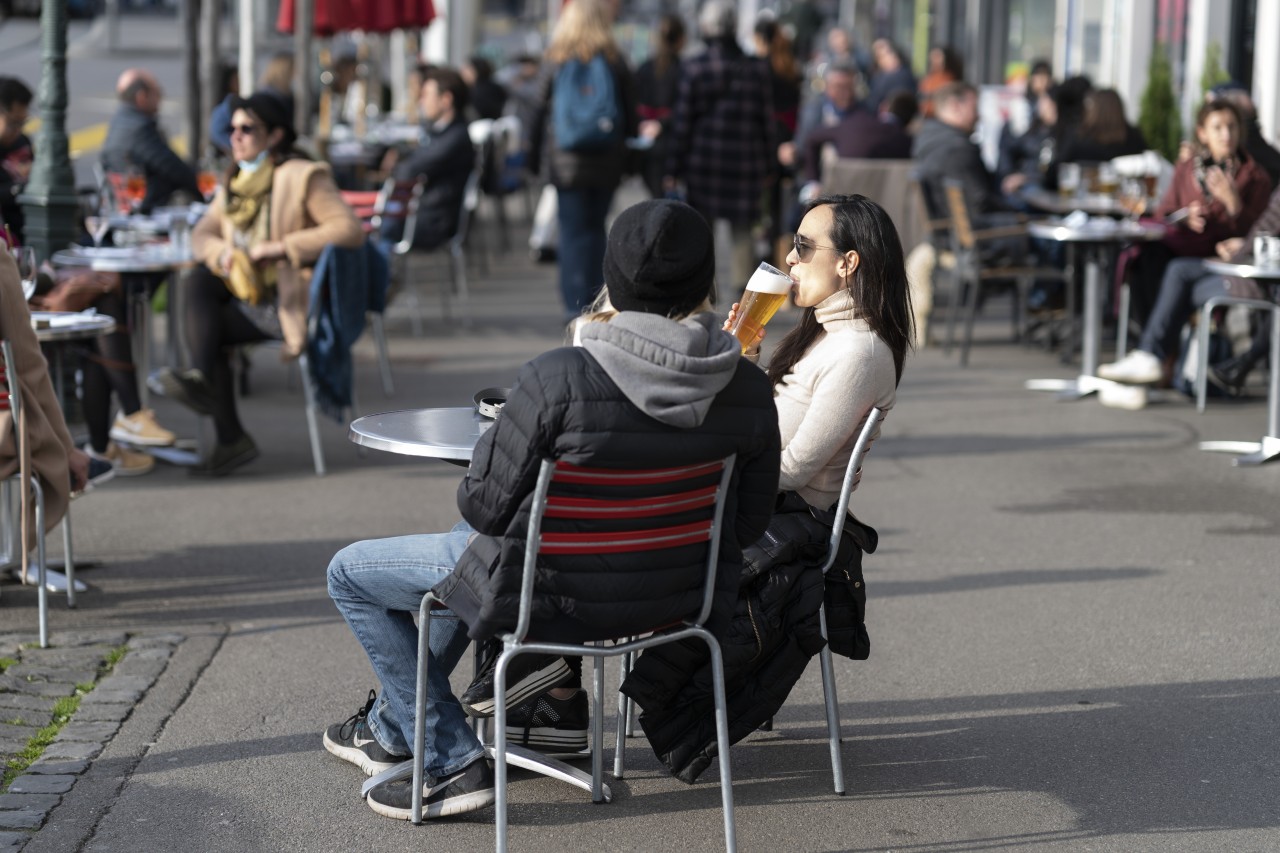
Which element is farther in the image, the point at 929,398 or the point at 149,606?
the point at 929,398

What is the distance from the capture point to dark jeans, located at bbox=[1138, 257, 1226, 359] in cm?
963

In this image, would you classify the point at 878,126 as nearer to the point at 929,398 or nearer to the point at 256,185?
the point at 929,398

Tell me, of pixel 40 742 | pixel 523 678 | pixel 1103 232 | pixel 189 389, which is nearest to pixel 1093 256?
pixel 1103 232

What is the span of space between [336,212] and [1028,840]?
4.89 m

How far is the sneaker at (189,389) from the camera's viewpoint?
7.70 meters

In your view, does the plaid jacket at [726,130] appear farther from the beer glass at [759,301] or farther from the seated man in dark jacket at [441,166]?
the beer glass at [759,301]

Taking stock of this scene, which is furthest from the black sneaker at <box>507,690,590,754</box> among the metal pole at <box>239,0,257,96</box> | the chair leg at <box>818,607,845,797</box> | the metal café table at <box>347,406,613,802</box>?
the metal pole at <box>239,0,257,96</box>

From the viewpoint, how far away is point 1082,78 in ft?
45.5

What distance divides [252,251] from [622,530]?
15.4 ft

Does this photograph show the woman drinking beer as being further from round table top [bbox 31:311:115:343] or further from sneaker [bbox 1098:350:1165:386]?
sneaker [bbox 1098:350:1165:386]

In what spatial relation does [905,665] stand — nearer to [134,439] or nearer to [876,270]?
[876,270]

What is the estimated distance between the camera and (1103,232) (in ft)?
31.6

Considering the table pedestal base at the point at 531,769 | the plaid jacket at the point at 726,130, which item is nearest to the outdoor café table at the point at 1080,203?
the plaid jacket at the point at 726,130

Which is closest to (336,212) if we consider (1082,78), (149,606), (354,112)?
(149,606)
